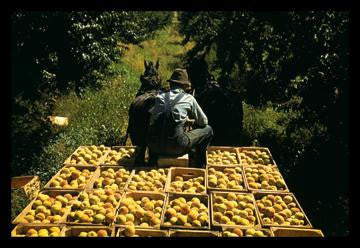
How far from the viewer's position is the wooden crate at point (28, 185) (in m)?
5.77

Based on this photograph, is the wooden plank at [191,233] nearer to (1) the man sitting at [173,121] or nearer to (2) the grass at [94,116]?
(1) the man sitting at [173,121]

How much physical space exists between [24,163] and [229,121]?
3.83 meters

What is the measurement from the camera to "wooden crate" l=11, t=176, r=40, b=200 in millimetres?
5773

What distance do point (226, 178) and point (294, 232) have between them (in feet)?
4.70

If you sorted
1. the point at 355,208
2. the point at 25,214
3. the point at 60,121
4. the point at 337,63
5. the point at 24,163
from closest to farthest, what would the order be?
the point at 25,214 → the point at 355,208 → the point at 337,63 → the point at 24,163 → the point at 60,121

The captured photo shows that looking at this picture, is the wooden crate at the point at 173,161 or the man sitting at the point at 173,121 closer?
the man sitting at the point at 173,121

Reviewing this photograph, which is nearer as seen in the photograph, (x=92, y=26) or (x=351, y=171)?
(x=351, y=171)

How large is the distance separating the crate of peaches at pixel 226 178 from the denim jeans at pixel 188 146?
416mm

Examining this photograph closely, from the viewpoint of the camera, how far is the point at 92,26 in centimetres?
723

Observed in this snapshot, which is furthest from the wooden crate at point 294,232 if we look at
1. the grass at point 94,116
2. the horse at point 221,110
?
the grass at point 94,116

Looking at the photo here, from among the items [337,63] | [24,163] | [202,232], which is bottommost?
[24,163]

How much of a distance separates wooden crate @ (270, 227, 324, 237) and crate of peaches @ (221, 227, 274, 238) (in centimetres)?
8
